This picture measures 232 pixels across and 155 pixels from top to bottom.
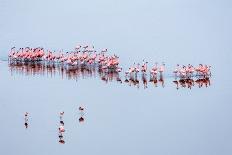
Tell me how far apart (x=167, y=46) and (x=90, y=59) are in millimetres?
12216

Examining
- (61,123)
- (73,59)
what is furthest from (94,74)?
(61,123)

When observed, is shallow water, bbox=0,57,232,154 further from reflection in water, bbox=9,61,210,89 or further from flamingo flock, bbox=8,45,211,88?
flamingo flock, bbox=8,45,211,88

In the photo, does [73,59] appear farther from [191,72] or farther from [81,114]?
[81,114]

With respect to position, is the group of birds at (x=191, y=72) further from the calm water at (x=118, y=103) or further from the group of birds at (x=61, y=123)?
the group of birds at (x=61, y=123)

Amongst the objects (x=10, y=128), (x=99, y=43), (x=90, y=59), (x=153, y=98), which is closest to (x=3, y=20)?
(x=99, y=43)

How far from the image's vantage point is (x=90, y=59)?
30.4m

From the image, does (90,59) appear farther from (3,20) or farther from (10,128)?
(3,20)

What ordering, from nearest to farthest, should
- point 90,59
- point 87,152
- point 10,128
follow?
point 87,152, point 10,128, point 90,59

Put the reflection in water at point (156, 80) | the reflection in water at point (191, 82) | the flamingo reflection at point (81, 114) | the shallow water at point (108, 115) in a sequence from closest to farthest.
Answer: the shallow water at point (108, 115), the flamingo reflection at point (81, 114), the reflection in water at point (191, 82), the reflection in water at point (156, 80)

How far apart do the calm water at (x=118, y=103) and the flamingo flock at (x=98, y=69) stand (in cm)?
19

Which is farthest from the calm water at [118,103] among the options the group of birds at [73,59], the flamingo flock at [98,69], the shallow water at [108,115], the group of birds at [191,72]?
the group of birds at [73,59]

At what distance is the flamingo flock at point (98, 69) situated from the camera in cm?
2795

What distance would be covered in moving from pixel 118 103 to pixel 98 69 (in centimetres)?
564

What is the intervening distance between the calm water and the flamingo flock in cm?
19
